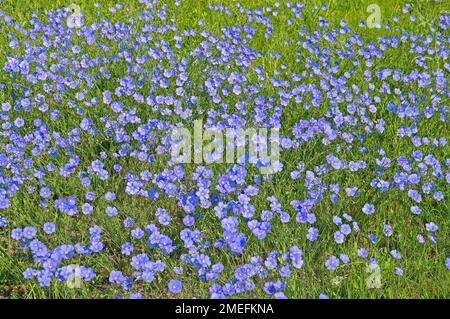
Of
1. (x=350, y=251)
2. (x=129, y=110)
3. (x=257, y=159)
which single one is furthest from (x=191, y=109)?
(x=350, y=251)

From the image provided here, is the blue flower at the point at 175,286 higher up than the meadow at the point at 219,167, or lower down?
lower down

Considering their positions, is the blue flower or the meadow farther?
the meadow

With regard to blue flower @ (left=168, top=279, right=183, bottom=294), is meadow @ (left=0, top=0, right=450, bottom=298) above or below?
above

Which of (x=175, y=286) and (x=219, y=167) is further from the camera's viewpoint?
(x=219, y=167)

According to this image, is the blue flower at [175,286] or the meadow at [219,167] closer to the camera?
the blue flower at [175,286]

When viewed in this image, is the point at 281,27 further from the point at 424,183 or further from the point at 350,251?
the point at 350,251

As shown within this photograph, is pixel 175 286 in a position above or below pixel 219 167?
below

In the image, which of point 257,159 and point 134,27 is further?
point 134,27
